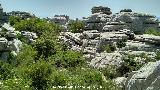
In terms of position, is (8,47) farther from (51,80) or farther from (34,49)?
(51,80)

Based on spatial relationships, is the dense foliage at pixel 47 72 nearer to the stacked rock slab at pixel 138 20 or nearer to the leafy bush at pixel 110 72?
the leafy bush at pixel 110 72

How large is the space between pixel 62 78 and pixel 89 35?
119ft

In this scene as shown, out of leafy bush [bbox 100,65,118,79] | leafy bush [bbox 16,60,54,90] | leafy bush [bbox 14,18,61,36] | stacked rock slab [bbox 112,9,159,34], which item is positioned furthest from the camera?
stacked rock slab [bbox 112,9,159,34]

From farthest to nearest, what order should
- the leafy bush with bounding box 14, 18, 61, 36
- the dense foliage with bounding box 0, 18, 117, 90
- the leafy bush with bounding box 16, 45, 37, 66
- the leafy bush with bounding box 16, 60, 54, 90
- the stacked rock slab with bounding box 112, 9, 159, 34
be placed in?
the stacked rock slab with bounding box 112, 9, 159, 34 < the leafy bush with bounding box 14, 18, 61, 36 < the leafy bush with bounding box 16, 45, 37, 66 < the leafy bush with bounding box 16, 60, 54, 90 < the dense foliage with bounding box 0, 18, 117, 90

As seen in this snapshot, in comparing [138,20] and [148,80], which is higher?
[148,80]

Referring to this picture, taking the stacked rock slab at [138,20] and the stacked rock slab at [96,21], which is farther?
the stacked rock slab at [96,21]

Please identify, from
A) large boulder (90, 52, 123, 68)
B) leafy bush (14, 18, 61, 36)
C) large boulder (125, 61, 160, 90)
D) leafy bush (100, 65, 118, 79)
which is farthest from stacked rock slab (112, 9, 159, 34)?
large boulder (125, 61, 160, 90)

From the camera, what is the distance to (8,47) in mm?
55156

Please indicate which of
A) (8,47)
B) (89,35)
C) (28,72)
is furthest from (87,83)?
(89,35)

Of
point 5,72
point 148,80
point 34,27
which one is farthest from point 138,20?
point 148,80

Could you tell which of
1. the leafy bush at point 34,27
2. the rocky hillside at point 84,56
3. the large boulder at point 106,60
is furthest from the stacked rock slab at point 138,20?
the large boulder at point 106,60

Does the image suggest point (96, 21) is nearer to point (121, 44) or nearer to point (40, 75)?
point (121, 44)

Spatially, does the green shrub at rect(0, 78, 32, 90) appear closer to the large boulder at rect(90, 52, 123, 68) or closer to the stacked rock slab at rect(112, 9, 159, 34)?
the large boulder at rect(90, 52, 123, 68)

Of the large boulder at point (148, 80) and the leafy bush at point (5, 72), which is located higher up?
the large boulder at point (148, 80)
